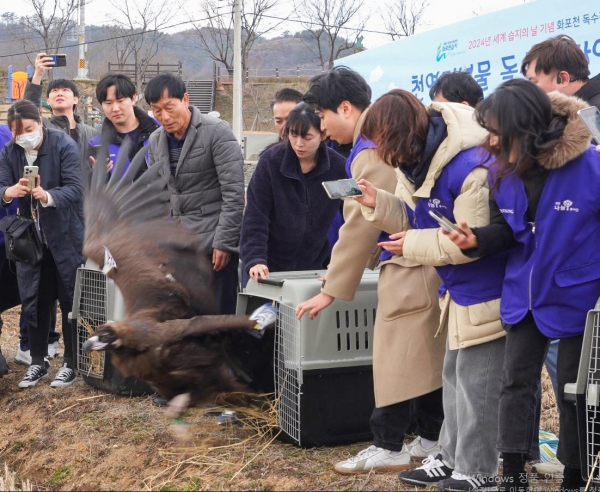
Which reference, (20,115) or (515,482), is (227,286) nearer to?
(20,115)

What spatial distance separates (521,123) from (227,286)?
258cm

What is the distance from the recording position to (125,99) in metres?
5.42

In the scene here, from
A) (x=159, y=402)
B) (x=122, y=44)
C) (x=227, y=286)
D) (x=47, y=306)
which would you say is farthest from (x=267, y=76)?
(x=159, y=402)

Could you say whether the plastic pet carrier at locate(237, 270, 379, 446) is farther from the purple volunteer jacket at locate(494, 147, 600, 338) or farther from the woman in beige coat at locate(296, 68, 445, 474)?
the purple volunteer jacket at locate(494, 147, 600, 338)

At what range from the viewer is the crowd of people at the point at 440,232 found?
273 cm

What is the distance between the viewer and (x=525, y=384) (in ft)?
9.18

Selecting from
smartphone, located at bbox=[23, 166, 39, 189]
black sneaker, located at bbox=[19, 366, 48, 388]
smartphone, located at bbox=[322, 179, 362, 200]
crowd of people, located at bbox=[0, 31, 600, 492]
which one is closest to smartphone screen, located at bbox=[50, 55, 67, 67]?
smartphone, located at bbox=[23, 166, 39, 189]

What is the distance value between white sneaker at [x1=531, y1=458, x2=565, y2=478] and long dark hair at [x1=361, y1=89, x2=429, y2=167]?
4.92 feet

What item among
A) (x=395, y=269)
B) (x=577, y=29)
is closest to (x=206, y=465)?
(x=395, y=269)

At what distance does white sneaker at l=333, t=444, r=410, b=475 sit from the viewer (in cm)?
342

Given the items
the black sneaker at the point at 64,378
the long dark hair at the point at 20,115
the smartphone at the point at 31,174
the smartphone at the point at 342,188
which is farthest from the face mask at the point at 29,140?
the smartphone at the point at 342,188

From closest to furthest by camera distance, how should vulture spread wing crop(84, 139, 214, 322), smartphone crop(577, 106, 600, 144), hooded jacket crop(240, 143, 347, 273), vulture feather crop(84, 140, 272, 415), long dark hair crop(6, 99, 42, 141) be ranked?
smartphone crop(577, 106, 600, 144) → vulture feather crop(84, 140, 272, 415) → hooded jacket crop(240, 143, 347, 273) → vulture spread wing crop(84, 139, 214, 322) → long dark hair crop(6, 99, 42, 141)

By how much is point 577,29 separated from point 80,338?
3905mm

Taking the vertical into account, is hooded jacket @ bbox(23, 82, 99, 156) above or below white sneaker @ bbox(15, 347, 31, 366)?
above
